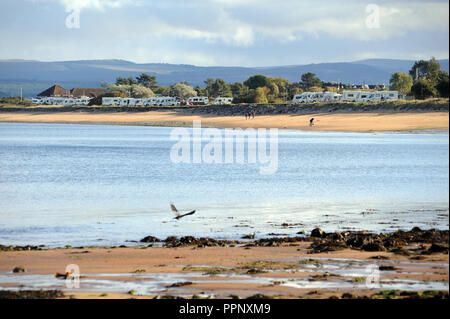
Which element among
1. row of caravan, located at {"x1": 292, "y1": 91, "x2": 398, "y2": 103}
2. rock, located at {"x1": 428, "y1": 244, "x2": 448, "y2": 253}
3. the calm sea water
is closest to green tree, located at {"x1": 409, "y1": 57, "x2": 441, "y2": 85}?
row of caravan, located at {"x1": 292, "y1": 91, "x2": 398, "y2": 103}

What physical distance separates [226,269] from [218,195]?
15.5 meters

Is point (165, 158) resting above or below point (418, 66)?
below

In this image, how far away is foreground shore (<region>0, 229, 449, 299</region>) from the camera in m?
11.7

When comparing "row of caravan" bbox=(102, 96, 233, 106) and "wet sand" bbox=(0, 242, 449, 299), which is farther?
"row of caravan" bbox=(102, 96, 233, 106)

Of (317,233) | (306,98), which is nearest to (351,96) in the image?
(306,98)

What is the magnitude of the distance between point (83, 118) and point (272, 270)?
13576 centimetres

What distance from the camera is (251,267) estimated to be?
13734 mm

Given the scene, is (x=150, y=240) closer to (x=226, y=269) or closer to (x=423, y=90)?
(x=226, y=269)

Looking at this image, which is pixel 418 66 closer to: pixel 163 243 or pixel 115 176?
pixel 115 176

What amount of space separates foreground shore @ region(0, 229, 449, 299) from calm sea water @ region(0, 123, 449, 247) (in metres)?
2.17

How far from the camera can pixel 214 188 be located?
1259 inches

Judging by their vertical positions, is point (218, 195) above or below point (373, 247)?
below

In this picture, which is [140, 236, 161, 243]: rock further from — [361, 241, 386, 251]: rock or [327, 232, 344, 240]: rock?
[361, 241, 386, 251]: rock
